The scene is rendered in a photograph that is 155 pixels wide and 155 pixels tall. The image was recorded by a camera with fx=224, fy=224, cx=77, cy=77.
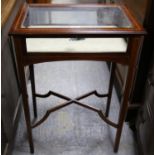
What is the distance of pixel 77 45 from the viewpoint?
997 mm

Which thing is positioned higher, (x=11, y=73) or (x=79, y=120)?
(x=11, y=73)

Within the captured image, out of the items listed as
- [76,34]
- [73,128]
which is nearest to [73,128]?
[73,128]

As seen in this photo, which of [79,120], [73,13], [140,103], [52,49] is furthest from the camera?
[79,120]

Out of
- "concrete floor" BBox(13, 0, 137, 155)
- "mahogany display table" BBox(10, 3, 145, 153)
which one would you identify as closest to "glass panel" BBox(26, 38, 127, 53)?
"mahogany display table" BBox(10, 3, 145, 153)

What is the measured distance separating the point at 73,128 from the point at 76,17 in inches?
28.8

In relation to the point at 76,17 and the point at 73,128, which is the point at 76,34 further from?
the point at 73,128

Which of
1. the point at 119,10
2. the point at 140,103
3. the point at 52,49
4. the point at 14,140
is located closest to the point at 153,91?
the point at 140,103

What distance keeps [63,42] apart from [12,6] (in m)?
0.37

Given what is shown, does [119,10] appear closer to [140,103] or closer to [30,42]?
[30,42]

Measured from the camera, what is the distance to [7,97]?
3.84 ft

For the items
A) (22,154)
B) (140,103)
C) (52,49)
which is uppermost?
(52,49)

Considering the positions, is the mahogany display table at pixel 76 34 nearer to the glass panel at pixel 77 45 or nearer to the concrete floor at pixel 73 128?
the glass panel at pixel 77 45

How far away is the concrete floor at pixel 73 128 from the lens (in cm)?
133

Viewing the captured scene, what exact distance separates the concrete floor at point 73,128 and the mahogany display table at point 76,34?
309 millimetres
